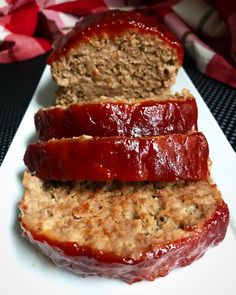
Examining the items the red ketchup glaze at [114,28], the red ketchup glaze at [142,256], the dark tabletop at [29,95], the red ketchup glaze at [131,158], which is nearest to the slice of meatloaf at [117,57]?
the red ketchup glaze at [114,28]

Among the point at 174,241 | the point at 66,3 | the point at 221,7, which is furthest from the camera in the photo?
the point at 66,3

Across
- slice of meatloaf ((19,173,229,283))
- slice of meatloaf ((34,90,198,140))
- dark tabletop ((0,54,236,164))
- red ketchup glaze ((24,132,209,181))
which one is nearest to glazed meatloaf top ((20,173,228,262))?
slice of meatloaf ((19,173,229,283))

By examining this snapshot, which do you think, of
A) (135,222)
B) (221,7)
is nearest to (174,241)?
(135,222)

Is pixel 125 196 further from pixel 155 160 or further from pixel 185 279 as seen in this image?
pixel 185 279

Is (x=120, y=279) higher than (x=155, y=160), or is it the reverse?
(x=155, y=160)

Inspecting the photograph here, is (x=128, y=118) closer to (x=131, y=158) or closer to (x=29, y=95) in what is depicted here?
(x=131, y=158)

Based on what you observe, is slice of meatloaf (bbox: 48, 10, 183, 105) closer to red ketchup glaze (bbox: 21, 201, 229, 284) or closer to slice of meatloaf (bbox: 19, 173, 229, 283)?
slice of meatloaf (bbox: 19, 173, 229, 283)
